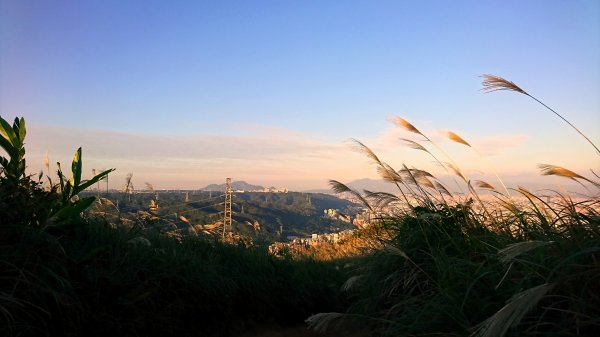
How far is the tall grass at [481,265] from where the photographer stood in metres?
3.04

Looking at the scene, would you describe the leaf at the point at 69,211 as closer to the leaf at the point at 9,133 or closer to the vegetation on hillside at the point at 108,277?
the vegetation on hillside at the point at 108,277

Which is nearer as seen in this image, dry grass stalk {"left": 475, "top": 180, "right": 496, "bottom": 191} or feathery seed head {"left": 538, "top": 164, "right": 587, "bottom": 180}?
feathery seed head {"left": 538, "top": 164, "right": 587, "bottom": 180}

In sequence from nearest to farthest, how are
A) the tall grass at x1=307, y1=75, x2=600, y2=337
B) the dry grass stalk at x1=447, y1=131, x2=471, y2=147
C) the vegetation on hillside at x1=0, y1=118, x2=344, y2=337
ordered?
the tall grass at x1=307, y1=75, x2=600, y2=337
the vegetation on hillside at x1=0, y1=118, x2=344, y2=337
the dry grass stalk at x1=447, y1=131, x2=471, y2=147

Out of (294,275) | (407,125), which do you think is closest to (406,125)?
(407,125)

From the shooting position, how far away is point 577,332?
283cm

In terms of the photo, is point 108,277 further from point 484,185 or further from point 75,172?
point 484,185

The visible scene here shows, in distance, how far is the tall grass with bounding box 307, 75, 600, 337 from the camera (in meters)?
3.04

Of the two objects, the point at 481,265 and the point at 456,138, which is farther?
the point at 456,138

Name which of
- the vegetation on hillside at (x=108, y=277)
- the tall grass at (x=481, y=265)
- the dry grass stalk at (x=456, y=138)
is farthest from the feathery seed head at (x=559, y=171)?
the vegetation on hillside at (x=108, y=277)

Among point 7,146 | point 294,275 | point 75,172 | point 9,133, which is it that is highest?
point 9,133

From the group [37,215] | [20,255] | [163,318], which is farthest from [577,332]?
[37,215]

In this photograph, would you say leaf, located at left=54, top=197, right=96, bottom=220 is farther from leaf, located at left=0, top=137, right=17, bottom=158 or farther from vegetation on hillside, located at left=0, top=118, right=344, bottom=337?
leaf, located at left=0, top=137, right=17, bottom=158

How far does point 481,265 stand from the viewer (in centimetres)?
397

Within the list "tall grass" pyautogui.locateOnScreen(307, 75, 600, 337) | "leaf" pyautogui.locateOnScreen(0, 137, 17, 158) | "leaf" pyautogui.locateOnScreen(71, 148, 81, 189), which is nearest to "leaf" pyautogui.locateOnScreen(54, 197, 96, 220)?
"leaf" pyautogui.locateOnScreen(71, 148, 81, 189)
